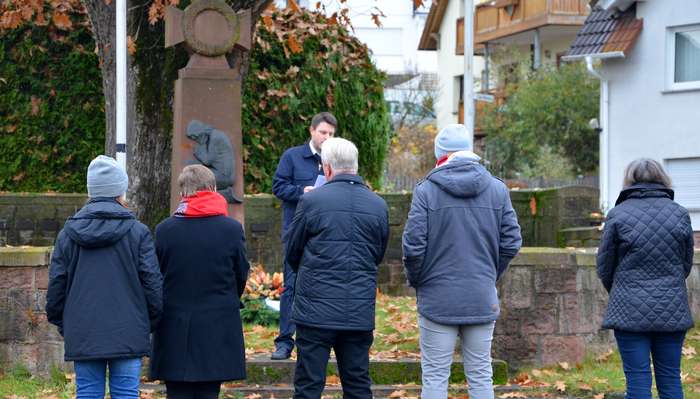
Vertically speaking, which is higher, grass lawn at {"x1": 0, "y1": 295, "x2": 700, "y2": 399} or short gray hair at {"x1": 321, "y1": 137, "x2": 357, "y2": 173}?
short gray hair at {"x1": 321, "y1": 137, "x2": 357, "y2": 173}

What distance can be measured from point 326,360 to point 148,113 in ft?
18.8

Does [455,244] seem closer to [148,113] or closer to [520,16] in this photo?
[148,113]

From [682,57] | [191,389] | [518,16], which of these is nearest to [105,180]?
[191,389]

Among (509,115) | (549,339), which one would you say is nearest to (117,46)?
(549,339)

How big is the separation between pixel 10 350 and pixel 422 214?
3.92 metres

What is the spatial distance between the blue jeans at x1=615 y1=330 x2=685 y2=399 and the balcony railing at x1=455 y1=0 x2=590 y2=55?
30475 millimetres

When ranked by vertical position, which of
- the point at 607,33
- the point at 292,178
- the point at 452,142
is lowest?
the point at 292,178

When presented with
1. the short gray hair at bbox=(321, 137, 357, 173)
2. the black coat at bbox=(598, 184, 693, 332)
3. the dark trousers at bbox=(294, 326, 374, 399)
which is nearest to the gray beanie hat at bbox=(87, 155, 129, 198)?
the short gray hair at bbox=(321, 137, 357, 173)

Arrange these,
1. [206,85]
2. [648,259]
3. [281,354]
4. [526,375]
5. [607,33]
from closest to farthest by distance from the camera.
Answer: [648,259]
[281,354]
[526,375]
[206,85]
[607,33]

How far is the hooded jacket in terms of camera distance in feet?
22.9

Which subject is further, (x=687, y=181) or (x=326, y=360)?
(x=687, y=181)

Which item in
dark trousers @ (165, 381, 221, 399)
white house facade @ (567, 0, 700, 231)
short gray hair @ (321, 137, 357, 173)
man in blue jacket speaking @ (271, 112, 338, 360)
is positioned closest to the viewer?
dark trousers @ (165, 381, 221, 399)

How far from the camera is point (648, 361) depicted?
7.48 meters

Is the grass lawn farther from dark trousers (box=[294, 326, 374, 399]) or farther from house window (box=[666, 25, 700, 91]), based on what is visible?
house window (box=[666, 25, 700, 91])
